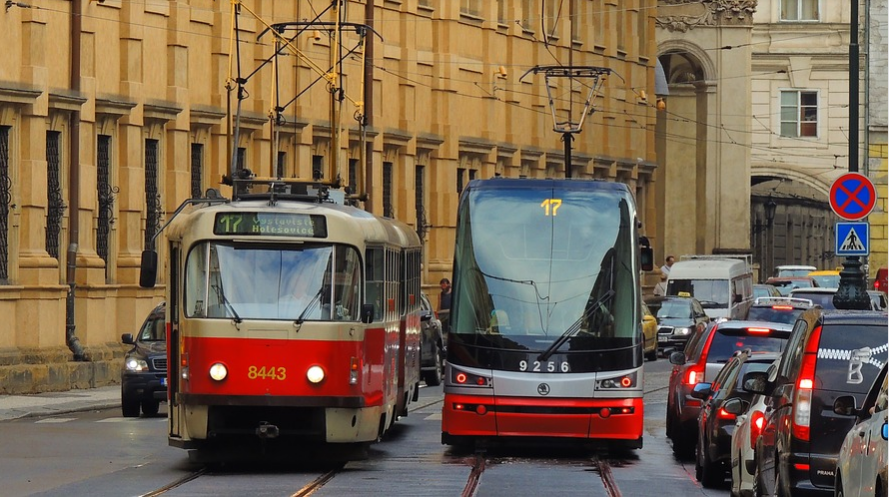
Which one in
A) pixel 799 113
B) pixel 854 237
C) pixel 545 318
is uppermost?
pixel 799 113

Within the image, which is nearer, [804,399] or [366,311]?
[804,399]

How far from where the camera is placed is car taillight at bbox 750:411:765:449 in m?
15.9

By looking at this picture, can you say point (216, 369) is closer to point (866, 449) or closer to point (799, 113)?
point (866, 449)

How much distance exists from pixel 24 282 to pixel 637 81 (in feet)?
129

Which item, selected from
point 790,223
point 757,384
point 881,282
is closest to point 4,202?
point 757,384

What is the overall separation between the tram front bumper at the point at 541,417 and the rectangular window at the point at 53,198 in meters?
16.2

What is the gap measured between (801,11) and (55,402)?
72439 millimetres

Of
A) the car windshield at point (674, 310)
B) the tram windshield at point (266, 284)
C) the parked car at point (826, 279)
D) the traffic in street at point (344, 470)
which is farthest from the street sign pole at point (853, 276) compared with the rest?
the parked car at point (826, 279)

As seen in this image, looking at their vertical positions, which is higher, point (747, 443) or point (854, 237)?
point (854, 237)

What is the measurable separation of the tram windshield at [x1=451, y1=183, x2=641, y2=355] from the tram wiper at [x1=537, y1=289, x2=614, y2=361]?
0.03 ft

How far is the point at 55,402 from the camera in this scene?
32.2 meters

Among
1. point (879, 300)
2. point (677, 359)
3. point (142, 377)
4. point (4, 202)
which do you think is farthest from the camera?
point (879, 300)

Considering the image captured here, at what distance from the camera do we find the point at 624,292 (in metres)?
22.0

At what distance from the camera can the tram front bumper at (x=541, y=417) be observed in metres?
21.6
